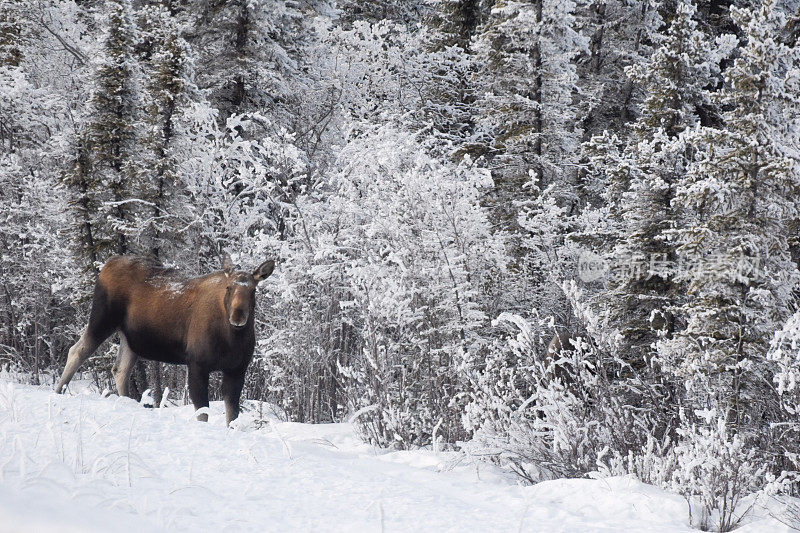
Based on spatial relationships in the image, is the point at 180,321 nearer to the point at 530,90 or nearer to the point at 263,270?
the point at 263,270

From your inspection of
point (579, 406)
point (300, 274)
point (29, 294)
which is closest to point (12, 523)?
point (579, 406)

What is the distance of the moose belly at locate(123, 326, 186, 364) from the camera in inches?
297

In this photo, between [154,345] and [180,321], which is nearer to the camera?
[180,321]

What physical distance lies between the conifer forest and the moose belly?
177cm

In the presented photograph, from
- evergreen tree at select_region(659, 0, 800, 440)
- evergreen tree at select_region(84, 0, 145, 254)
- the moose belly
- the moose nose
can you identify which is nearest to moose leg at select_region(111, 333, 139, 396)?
the moose belly

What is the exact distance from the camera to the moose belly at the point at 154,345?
7555mm

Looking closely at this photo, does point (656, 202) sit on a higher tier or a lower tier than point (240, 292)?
higher

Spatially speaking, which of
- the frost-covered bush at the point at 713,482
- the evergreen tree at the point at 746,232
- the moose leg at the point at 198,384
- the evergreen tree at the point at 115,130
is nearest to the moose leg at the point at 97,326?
the moose leg at the point at 198,384

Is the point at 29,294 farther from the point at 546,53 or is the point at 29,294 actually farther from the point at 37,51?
the point at 546,53

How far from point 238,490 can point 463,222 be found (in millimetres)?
7021

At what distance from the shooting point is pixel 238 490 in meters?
3.44

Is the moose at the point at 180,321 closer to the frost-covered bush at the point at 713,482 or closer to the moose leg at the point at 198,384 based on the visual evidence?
the moose leg at the point at 198,384

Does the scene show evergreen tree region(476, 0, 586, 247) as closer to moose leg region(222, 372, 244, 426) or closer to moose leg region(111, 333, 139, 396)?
moose leg region(111, 333, 139, 396)

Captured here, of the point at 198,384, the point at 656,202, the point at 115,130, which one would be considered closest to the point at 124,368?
the point at 198,384
